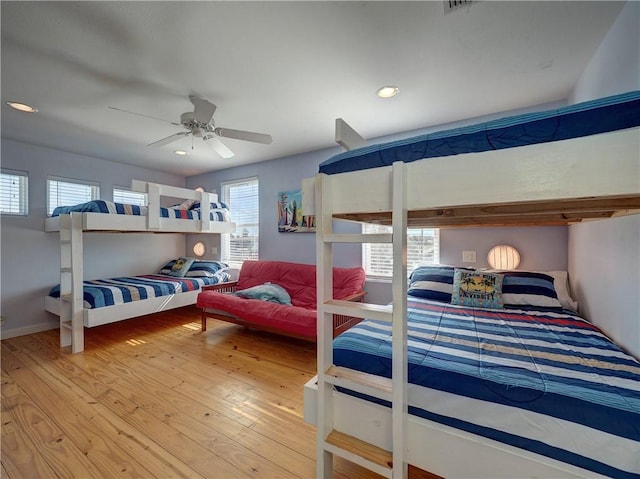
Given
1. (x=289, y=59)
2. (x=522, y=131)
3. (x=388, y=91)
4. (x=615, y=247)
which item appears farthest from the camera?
(x=388, y=91)

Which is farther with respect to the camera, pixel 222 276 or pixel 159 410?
pixel 222 276

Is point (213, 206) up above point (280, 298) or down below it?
above

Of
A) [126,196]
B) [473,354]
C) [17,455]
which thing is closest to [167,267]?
[126,196]

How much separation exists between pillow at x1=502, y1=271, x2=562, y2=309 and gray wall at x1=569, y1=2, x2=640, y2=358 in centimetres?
20

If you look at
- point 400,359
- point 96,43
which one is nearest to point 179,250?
point 96,43

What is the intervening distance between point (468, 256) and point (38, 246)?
17.1 feet

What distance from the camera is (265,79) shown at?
2020 mm

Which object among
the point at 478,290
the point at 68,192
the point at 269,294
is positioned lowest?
the point at 269,294

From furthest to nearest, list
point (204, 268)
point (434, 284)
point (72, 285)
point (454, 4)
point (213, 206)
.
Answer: point (204, 268) < point (213, 206) < point (72, 285) < point (434, 284) < point (454, 4)

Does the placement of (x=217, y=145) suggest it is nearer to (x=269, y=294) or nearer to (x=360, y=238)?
(x=269, y=294)

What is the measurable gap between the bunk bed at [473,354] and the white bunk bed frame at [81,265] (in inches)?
109

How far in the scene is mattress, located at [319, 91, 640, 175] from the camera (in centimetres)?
75

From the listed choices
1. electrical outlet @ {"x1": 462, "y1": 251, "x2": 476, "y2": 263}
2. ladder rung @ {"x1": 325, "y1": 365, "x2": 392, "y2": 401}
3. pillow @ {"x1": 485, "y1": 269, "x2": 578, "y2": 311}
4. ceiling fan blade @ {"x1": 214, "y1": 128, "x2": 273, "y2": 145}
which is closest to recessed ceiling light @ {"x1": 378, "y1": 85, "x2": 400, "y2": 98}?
ceiling fan blade @ {"x1": 214, "y1": 128, "x2": 273, "y2": 145}

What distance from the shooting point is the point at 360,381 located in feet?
3.53
